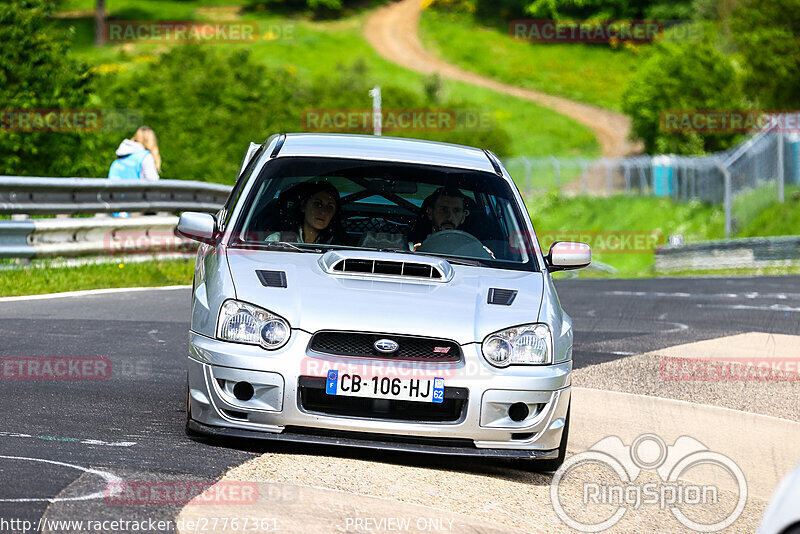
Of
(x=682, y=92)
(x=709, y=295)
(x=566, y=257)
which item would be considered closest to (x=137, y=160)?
(x=709, y=295)

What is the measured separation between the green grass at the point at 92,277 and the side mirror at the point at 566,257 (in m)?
7.19

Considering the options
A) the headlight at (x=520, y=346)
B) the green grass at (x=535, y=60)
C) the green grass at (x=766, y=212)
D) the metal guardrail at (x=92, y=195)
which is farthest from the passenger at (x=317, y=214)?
the green grass at (x=535, y=60)

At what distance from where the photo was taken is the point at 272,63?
9131 cm

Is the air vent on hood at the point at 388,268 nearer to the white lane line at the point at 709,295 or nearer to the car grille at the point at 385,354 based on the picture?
the car grille at the point at 385,354

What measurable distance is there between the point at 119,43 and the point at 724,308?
294 feet

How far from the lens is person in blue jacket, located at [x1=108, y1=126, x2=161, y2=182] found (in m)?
16.5

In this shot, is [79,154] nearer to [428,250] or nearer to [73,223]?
[73,223]

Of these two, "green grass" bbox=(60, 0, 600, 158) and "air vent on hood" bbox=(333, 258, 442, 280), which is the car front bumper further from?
"green grass" bbox=(60, 0, 600, 158)

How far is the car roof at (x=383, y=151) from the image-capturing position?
748 cm

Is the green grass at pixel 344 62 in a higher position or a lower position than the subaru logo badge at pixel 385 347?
higher

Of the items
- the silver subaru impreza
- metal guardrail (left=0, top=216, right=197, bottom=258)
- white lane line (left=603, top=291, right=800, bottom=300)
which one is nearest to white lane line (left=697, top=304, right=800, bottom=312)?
white lane line (left=603, top=291, right=800, bottom=300)

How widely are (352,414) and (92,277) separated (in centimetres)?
894

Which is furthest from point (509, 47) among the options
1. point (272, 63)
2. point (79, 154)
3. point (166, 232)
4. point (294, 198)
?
point (294, 198)

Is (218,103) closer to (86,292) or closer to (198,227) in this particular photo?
(86,292)
